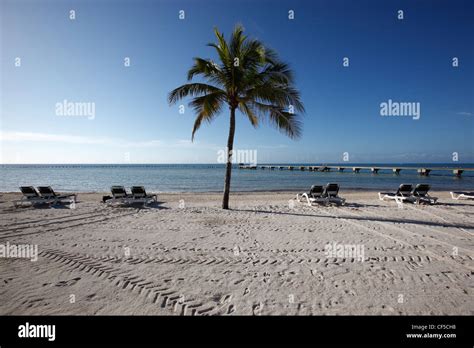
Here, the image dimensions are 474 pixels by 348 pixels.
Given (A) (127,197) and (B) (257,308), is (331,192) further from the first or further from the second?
(A) (127,197)

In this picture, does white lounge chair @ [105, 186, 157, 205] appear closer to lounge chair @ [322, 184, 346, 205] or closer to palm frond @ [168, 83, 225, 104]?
palm frond @ [168, 83, 225, 104]

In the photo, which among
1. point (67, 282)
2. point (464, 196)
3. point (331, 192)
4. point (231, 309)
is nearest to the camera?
point (231, 309)

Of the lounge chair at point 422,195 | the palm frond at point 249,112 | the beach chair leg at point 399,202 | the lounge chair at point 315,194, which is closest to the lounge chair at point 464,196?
the lounge chair at point 422,195

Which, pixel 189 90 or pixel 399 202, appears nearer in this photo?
pixel 189 90

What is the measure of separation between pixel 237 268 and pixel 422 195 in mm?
12705

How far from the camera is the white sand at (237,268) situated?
3057 mm

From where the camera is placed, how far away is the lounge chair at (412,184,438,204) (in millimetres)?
11539

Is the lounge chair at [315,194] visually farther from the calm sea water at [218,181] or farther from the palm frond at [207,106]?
the calm sea water at [218,181]

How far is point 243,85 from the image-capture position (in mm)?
9344

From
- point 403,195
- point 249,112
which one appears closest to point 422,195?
point 403,195

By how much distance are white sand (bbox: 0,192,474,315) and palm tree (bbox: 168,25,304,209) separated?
15.1 feet

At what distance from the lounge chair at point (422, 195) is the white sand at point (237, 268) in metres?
4.09

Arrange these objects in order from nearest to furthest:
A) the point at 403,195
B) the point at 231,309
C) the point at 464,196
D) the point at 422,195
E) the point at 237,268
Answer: the point at 231,309, the point at 237,268, the point at 422,195, the point at 403,195, the point at 464,196
